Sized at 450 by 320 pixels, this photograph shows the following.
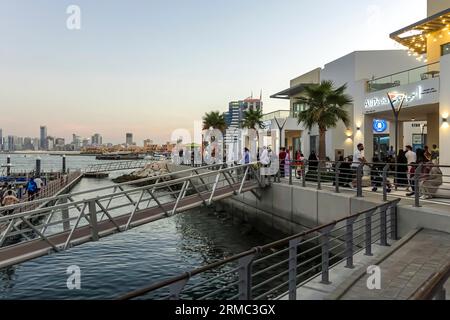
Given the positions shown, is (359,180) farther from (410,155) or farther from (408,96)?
(408,96)

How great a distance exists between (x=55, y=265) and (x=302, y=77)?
31.4 metres

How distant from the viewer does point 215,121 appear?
48531 millimetres

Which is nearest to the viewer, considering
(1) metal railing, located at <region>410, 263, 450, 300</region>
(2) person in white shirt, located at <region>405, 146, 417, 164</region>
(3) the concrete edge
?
(1) metal railing, located at <region>410, 263, 450, 300</region>

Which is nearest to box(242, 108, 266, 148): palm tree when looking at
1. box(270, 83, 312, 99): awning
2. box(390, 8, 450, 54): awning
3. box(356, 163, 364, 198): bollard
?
box(270, 83, 312, 99): awning

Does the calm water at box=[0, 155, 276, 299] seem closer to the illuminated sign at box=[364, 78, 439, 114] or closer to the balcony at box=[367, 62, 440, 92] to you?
the illuminated sign at box=[364, 78, 439, 114]

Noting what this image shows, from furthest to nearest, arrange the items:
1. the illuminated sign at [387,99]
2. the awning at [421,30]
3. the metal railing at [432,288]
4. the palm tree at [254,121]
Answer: the palm tree at [254,121]
the awning at [421,30]
the illuminated sign at [387,99]
the metal railing at [432,288]

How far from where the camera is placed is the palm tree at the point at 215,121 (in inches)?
1908

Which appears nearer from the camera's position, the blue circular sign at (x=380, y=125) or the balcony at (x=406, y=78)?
the balcony at (x=406, y=78)

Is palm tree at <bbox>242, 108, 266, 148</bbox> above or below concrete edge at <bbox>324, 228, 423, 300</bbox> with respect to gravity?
above

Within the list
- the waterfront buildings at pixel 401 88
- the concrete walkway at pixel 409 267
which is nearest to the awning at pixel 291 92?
the waterfront buildings at pixel 401 88

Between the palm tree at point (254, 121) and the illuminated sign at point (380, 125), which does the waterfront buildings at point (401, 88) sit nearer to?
the illuminated sign at point (380, 125)

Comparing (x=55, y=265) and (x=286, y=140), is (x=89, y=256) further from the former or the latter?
(x=286, y=140)

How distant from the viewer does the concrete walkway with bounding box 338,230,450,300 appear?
602 centimetres
